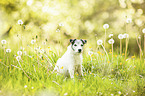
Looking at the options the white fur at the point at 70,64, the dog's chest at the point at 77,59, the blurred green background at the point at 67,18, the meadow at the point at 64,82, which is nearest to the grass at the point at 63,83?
the meadow at the point at 64,82

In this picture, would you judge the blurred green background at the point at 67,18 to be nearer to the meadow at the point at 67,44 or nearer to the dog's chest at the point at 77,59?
the meadow at the point at 67,44

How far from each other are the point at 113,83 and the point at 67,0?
4.17 m

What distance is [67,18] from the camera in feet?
23.1

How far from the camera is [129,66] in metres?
5.41

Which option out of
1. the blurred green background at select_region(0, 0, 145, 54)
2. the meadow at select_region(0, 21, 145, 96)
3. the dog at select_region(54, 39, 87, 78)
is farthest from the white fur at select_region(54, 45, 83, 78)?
the blurred green background at select_region(0, 0, 145, 54)

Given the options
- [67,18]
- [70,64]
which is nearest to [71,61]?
[70,64]

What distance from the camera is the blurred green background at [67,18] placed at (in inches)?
271

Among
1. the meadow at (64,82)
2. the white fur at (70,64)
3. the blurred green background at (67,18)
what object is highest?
the blurred green background at (67,18)

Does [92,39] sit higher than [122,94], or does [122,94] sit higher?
[92,39]

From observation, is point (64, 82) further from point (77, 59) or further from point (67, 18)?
point (67, 18)

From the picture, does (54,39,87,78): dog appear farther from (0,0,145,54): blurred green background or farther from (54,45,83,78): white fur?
(0,0,145,54): blurred green background

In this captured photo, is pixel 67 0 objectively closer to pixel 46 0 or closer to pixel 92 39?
pixel 46 0

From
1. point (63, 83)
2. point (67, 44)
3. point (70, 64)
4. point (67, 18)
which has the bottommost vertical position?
point (63, 83)

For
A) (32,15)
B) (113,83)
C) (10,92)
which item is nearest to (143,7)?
(32,15)
